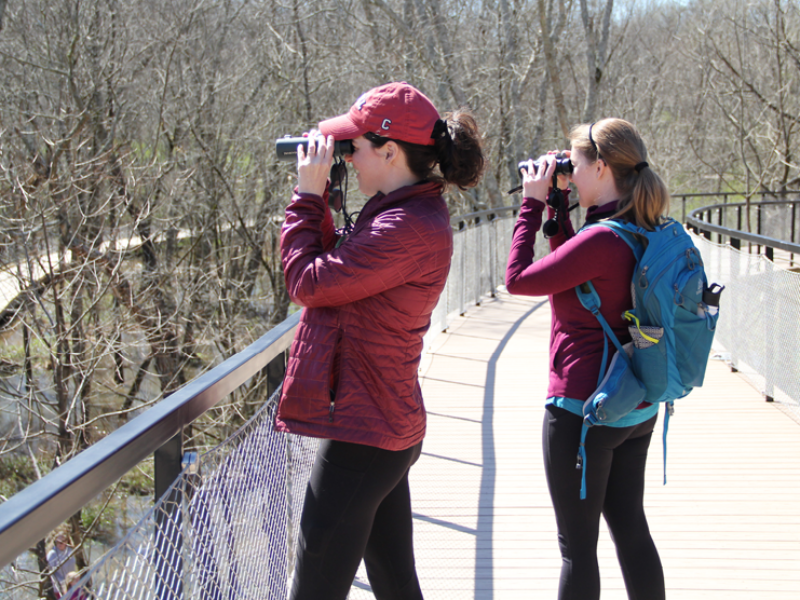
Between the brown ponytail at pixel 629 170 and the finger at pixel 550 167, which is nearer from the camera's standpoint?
the brown ponytail at pixel 629 170

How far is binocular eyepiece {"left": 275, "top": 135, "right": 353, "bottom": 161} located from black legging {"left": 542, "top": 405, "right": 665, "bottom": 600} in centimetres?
98

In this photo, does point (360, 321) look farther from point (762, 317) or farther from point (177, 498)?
point (762, 317)

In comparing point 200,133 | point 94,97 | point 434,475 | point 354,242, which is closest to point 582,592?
point 354,242

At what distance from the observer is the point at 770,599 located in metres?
2.94

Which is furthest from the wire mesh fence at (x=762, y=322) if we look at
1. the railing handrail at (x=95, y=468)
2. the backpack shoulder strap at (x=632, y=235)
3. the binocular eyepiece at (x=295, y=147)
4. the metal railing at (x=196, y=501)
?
the railing handrail at (x=95, y=468)

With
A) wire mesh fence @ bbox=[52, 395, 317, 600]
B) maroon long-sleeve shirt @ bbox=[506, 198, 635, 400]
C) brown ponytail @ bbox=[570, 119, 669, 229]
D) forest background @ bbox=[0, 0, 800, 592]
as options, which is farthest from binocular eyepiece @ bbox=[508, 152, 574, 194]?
forest background @ bbox=[0, 0, 800, 592]

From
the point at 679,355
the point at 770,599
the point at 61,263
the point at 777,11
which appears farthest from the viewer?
the point at 777,11

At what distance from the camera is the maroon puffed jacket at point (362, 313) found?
170 centimetres

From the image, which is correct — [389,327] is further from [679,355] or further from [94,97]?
[94,97]

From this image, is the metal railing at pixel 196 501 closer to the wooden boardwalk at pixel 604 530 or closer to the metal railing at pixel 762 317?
the wooden boardwalk at pixel 604 530

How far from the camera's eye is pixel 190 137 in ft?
52.6

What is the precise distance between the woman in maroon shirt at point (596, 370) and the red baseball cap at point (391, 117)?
1.94ft

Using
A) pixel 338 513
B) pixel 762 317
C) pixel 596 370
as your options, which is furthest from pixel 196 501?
pixel 762 317

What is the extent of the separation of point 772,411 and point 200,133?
13.3 metres
